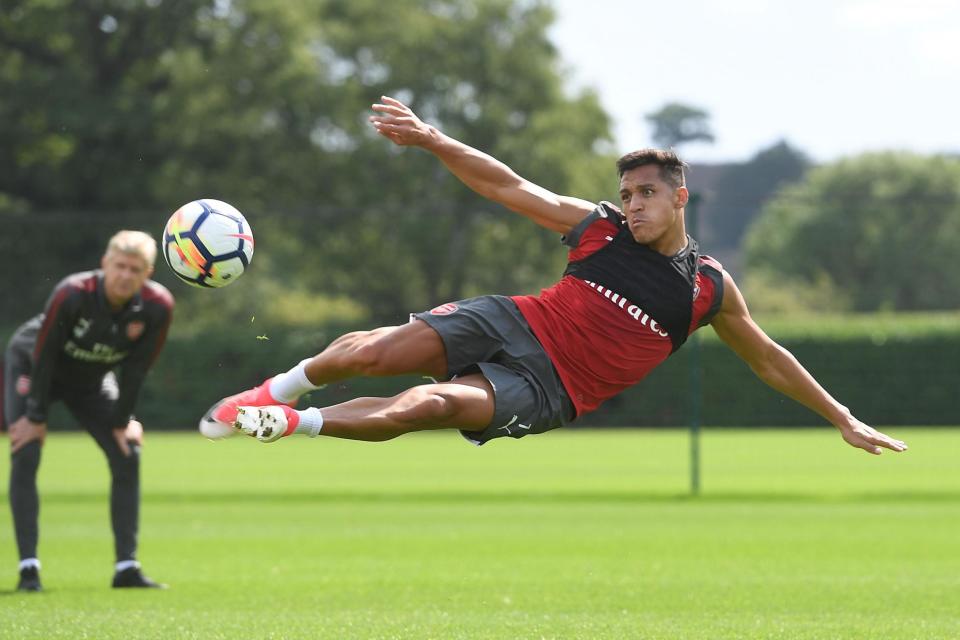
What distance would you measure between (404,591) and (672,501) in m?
8.67

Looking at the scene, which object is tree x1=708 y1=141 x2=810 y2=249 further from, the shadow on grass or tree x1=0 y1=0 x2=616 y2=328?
the shadow on grass

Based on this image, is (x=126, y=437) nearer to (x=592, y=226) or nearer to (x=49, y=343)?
(x=49, y=343)

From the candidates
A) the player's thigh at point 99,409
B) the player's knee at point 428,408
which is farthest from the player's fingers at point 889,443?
Result: the player's thigh at point 99,409

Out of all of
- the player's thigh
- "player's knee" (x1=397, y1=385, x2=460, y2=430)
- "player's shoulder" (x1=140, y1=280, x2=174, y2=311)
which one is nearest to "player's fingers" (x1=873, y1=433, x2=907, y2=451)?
"player's knee" (x1=397, y1=385, x2=460, y2=430)

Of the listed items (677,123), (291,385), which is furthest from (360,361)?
(677,123)

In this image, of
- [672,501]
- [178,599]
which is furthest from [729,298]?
[672,501]

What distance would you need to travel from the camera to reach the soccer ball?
7.80m

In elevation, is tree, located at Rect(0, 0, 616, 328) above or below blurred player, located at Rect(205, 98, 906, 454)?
above

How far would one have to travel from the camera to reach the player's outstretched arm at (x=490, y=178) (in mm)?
7535

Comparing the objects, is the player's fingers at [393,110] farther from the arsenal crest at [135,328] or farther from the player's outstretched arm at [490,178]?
the arsenal crest at [135,328]

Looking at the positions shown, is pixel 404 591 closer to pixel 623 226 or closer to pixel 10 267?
pixel 623 226

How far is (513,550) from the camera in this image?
13.2m

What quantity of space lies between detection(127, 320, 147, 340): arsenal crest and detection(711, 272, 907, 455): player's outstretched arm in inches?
172

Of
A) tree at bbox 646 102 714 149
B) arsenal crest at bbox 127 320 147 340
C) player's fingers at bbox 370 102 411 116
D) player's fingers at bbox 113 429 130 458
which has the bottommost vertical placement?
player's fingers at bbox 113 429 130 458
